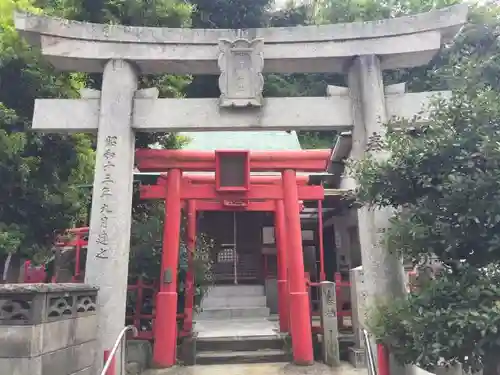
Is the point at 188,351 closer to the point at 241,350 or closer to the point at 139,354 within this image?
the point at 139,354

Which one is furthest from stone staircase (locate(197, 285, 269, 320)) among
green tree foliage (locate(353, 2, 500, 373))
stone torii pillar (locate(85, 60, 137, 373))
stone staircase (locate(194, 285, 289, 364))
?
green tree foliage (locate(353, 2, 500, 373))

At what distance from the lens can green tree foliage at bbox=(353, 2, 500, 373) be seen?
3.32m

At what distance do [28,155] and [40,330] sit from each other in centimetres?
443

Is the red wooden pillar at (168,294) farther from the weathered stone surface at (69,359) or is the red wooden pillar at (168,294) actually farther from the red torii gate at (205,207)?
the weathered stone surface at (69,359)

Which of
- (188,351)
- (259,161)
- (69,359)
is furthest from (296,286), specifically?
(69,359)

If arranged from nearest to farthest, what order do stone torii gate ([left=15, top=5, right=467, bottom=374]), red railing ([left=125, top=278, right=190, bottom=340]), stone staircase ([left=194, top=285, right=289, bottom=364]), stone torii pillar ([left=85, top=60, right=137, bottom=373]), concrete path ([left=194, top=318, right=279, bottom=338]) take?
stone torii pillar ([left=85, top=60, right=137, bottom=373]) < stone torii gate ([left=15, top=5, right=467, bottom=374]) < red railing ([left=125, top=278, right=190, bottom=340]) < stone staircase ([left=194, top=285, right=289, bottom=364]) < concrete path ([left=194, top=318, right=279, bottom=338])

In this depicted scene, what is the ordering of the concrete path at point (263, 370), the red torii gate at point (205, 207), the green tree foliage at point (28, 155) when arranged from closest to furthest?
the green tree foliage at point (28, 155) < the concrete path at point (263, 370) < the red torii gate at point (205, 207)

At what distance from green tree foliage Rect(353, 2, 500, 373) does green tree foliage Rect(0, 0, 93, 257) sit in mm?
5652

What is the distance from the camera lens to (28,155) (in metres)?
7.80

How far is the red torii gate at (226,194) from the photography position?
305 inches

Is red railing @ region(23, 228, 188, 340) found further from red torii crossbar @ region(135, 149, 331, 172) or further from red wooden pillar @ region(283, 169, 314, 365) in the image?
red torii crossbar @ region(135, 149, 331, 172)

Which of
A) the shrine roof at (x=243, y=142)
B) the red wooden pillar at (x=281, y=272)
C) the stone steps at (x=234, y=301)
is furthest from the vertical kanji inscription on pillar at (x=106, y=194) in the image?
the shrine roof at (x=243, y=142)

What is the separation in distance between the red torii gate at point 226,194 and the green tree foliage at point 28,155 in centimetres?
145

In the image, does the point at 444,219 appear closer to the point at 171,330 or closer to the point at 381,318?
the point at 381,318
